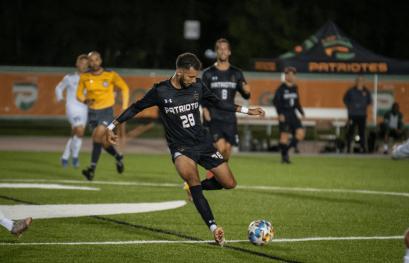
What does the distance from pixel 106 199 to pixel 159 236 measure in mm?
2889

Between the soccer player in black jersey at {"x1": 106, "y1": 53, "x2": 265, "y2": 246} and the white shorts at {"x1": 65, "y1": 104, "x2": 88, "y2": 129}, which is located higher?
the soccer player in black jersey at {"x1": 106, "y1": 53, "x2": 265, "y2": 246}

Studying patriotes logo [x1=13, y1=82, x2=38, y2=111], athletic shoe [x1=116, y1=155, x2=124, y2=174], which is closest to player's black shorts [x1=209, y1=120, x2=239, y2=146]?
athletic shoe [x1=116, y1=155, x2=124, y2=174]

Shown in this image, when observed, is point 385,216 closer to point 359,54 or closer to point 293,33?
point 359,54

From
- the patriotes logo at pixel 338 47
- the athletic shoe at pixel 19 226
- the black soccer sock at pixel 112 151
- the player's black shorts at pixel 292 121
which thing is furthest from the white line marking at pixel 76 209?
the patriotes logo at pixel 338 47

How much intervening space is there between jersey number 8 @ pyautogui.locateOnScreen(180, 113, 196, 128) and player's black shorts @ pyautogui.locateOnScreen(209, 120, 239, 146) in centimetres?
329

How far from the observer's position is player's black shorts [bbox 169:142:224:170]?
670 centimetres

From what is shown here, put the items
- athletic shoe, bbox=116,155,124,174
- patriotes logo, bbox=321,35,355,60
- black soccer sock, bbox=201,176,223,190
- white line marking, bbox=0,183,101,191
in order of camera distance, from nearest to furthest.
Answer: black soccer sock, bbox=201,176,223,190, white line marking, bbox=0,183,101,191, athletic shoe, bbox=116,155,124,174, patriotes logo, bbox=321,35,355,60

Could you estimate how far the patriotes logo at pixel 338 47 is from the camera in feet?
61.8

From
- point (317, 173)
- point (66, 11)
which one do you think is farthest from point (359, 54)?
point (66, 11)

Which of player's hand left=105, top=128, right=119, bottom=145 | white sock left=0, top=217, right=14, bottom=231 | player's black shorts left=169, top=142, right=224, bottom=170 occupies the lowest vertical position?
white sock left=0, top=217, right=14, bottom=231

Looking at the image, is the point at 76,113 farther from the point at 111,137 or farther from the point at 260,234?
the point at 260,234

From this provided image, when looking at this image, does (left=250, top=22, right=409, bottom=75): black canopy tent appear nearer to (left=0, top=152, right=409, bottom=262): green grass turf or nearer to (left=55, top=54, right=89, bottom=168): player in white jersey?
(left=0, top=152, right=409, bottom=262): green grass turf

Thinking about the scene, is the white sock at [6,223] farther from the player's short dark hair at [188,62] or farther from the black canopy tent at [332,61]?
the black canopy tent at [332,61]

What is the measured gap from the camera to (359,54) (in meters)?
19.0
